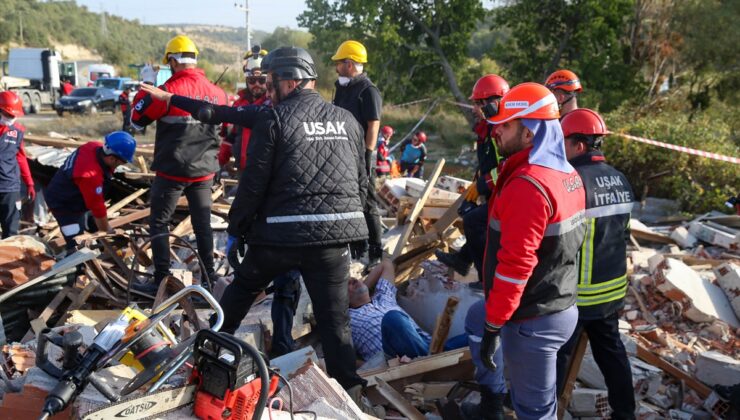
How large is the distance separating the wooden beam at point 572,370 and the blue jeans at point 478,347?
1.89ft

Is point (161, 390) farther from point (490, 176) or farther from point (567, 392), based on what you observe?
point (490, 176)

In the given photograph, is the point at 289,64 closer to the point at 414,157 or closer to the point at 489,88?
the point at 489,88

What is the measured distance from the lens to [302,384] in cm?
315

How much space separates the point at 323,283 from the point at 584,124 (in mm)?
1805

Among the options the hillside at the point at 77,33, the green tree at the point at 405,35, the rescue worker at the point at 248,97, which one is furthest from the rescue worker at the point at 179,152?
the hillside at the point at 77,33

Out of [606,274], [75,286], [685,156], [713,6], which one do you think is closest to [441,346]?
[606,274]

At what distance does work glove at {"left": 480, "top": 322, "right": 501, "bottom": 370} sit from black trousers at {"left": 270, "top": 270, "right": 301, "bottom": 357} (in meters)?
1.65

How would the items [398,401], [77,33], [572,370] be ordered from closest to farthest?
1. [398,401]
2. [572,370]
3. [77,33]

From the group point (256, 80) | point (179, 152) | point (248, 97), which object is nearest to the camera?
point (179, 152)

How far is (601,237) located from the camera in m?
3.47

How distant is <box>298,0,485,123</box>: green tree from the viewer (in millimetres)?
20375

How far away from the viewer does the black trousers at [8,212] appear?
6.70 m

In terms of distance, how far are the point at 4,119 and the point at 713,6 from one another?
17.6 m

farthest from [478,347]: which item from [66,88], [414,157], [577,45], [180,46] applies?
[66,88]
